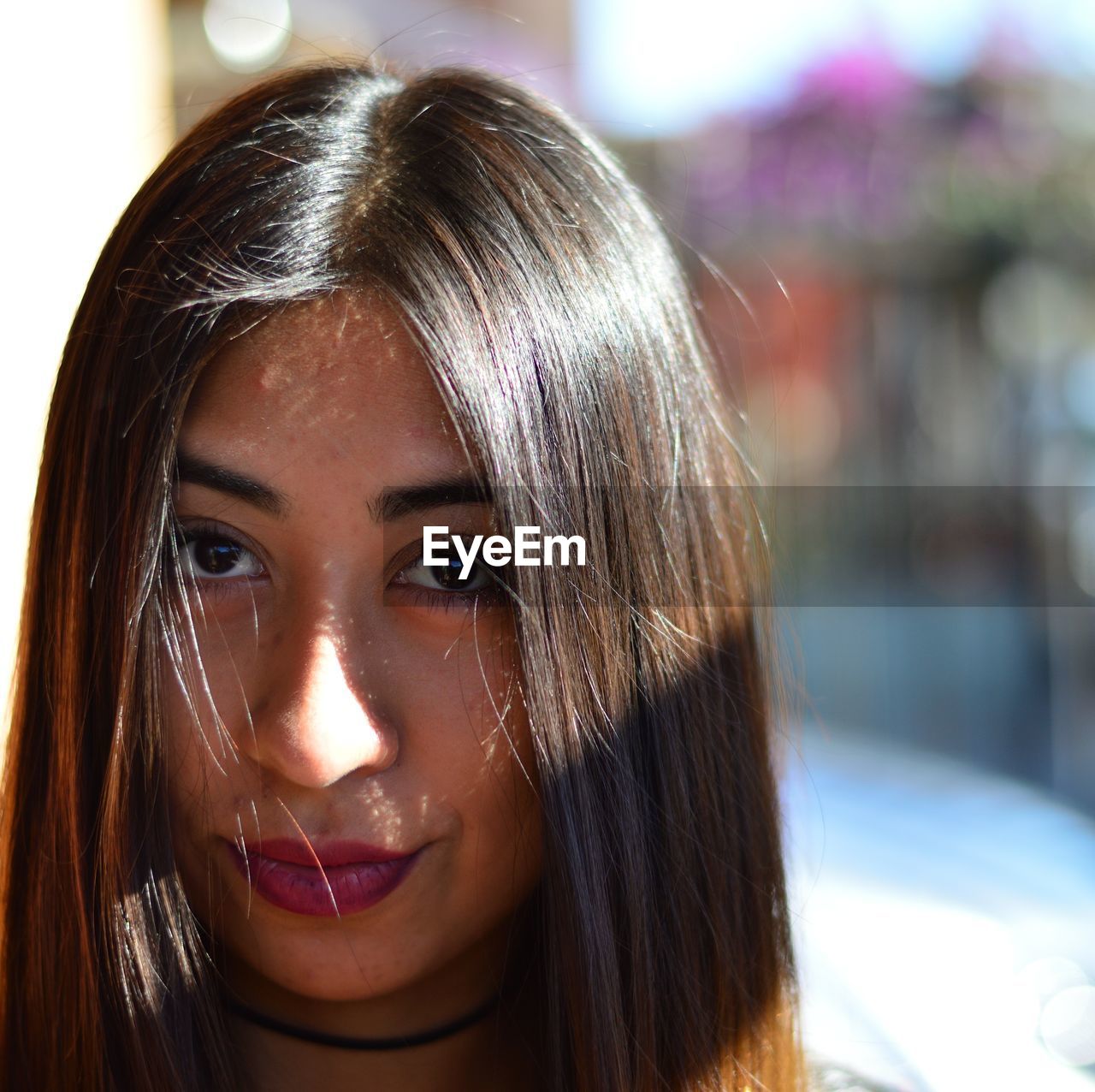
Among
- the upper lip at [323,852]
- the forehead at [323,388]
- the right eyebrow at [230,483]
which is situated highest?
the forehead at [323,388]

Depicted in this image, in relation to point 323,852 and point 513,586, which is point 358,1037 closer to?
point 323,852

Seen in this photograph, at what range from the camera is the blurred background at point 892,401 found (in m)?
1.90

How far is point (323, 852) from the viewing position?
103 centimetres

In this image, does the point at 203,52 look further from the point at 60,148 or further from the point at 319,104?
the point at 319,104

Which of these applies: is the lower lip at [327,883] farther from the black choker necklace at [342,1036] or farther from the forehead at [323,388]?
the forehead at [323,388]

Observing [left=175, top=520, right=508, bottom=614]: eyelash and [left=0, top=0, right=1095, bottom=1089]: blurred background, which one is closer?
[left=175, top=520, right=508, bottom=614]: eyelash

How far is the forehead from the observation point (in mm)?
1027

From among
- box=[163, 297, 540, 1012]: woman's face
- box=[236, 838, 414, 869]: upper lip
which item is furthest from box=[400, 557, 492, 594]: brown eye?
box=[236, 838, 414, 869]: upper lip

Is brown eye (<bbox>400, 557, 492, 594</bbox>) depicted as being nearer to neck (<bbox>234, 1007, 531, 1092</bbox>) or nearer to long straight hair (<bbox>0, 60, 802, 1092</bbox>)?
long straight hair (<bbox>0, 60, 802, 1092</bbox>)

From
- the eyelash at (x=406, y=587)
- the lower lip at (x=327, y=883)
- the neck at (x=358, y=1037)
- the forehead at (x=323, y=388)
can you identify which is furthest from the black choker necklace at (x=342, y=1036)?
the forehead at (x=323, y=388)

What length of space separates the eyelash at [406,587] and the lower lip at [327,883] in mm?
227

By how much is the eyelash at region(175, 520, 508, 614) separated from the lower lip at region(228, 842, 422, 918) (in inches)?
9.0

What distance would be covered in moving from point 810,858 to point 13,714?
1237 mm

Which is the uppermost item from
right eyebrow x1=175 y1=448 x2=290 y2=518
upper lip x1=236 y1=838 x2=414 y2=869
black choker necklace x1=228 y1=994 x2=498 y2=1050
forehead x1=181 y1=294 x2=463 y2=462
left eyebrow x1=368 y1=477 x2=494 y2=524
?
forehead x1=181 y1=294 x2=463 y2=462
